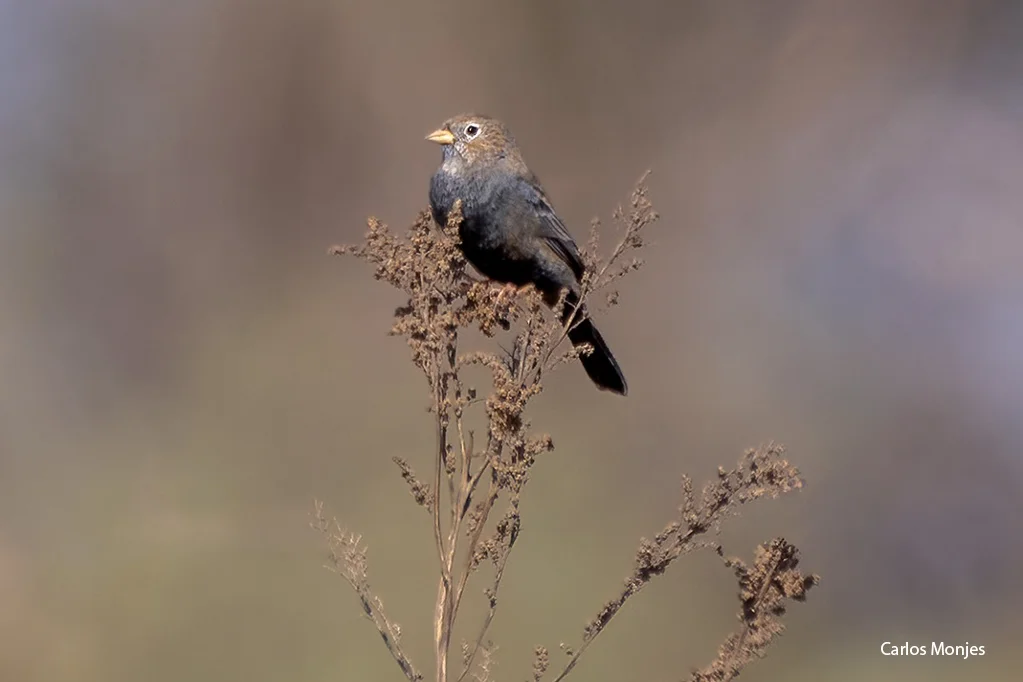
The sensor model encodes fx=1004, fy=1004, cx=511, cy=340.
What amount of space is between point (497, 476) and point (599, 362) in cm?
152

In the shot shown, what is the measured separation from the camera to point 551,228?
376 centimetres

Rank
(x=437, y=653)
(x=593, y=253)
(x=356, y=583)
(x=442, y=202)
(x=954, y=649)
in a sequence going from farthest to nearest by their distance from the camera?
(x=954, y=649) < (x=442, y=202) < (x=593, y=253) < (x=356, y=583) < (x=437, y=653)

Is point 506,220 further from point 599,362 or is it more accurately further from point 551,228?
point 599,362

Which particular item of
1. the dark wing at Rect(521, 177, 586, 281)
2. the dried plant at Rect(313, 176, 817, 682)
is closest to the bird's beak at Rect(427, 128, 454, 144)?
the dark wing at Rect(521, 177, 586, 281)

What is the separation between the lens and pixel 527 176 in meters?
3.82

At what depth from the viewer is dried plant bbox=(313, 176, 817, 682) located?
2.14 metres

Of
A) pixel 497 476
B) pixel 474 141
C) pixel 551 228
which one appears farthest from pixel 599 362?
pixel 497 476

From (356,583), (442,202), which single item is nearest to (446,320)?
(356,583)

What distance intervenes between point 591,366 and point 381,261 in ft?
4.79

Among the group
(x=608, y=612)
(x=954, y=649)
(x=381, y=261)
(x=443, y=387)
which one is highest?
(x=954, y=649)

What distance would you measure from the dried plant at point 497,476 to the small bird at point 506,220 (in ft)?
3.85

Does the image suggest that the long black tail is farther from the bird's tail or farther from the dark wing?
the dark wing

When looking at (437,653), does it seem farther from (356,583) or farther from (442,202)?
(442,202)

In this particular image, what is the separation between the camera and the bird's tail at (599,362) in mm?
3590
